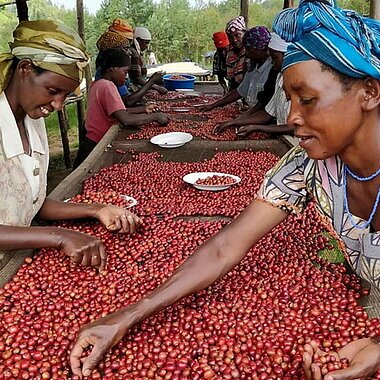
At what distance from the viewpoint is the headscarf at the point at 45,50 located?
7.97ft

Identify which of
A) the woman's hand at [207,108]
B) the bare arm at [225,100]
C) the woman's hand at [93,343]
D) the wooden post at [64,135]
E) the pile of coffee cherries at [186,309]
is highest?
the woman's hand at [93,343]

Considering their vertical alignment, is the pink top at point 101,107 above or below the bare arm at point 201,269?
below

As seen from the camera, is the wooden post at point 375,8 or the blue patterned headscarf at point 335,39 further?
the wooden post at point 375,8

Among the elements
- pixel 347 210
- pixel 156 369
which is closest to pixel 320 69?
pixel 347 210

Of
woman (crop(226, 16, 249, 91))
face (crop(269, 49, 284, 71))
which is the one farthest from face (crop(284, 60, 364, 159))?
woman (crop(226, 16, 249, 91))

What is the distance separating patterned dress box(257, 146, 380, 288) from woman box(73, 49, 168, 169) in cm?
393

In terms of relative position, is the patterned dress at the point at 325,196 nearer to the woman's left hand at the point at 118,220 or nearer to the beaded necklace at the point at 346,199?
the beaded necklace at the point at 346,199

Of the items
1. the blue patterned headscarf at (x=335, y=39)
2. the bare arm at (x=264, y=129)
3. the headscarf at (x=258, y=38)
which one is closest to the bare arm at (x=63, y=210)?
the blue patterned headscarf at (x=335, y=39)

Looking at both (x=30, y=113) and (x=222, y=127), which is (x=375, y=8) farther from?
(x=30, y=113)

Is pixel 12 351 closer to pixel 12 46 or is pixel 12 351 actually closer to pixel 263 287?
pixel 263 287

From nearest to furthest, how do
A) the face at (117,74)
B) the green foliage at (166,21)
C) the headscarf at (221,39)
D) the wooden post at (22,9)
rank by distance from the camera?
the face at (117,74) → the wooden post at (22,9) → the headscarf at (221,39) → the green foliage at (166,21)

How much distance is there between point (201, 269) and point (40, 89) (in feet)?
4.18

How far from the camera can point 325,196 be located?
2.00 m

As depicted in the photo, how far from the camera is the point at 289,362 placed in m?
1.75
